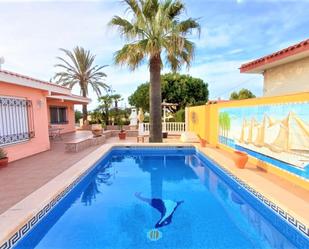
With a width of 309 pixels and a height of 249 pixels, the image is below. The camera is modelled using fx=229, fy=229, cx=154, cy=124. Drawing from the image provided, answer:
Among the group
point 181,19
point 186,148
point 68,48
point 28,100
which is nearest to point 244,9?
point 181,19

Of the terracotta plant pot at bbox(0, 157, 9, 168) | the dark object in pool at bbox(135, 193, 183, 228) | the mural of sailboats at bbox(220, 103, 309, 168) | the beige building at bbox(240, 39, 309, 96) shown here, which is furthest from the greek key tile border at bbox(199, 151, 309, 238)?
the terracotta plant pot at bbox(0, 157, 9, 168)

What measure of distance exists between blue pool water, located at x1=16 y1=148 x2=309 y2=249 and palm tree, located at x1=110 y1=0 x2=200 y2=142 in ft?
20.0

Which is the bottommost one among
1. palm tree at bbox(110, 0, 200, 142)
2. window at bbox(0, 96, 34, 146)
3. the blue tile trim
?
the blue tile trim

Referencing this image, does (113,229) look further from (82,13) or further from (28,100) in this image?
(82,13)

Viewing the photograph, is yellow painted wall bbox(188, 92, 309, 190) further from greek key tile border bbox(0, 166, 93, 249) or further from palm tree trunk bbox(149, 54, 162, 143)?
greek key tile border bbox(0, 166, 93, 249)

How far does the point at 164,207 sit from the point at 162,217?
22.6 inches

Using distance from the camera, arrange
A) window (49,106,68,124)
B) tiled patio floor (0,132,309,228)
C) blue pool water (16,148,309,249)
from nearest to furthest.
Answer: blue pool water (16,148,309,249), tiled patio floor (0,132,309,228), window (49,106,68,124)

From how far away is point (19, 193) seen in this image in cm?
521

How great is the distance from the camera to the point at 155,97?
12.3 metres

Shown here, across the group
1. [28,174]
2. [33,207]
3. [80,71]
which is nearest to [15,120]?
[28,174]

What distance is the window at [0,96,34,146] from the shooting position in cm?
841

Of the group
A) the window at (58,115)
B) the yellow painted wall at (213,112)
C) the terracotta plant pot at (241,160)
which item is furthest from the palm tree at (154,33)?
the window at (58,115)

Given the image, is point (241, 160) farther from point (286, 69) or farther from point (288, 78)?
point (286, 69)

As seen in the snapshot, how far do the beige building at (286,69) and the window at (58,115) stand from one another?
15.2 m
